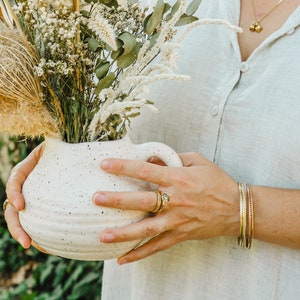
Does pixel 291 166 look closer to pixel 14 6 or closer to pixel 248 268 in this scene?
pixel 248 268

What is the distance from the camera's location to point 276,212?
125 centimetres

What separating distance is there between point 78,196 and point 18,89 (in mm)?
201

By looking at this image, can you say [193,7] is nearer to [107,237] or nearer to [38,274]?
[107,237]

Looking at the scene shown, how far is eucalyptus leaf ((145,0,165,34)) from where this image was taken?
3.60ft

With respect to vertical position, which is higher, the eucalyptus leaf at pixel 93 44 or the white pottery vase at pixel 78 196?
the eucalyptus leaf at pixel 93 44

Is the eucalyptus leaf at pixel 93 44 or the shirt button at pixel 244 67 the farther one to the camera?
the shirt button at pixel 244 67

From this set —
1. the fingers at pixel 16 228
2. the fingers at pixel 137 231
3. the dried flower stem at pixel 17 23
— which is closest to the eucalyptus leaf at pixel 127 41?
the dried flower stem at pixel 17 23

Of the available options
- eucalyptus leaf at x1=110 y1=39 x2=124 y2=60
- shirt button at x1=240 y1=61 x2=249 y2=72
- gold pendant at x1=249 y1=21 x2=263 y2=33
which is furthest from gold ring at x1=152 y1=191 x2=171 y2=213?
gold pendant at x1=249 y1=21 x2=263 y2=33

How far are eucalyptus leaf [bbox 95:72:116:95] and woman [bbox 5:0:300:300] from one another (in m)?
0.12

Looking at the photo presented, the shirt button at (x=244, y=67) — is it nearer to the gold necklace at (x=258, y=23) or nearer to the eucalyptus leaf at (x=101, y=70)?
the gold necklace at (x=258, y=23)

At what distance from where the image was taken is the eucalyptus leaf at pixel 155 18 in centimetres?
110

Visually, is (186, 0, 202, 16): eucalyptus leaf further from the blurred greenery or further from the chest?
the blurred greenery

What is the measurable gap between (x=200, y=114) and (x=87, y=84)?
13.1 inches

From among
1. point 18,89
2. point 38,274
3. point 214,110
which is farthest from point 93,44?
point 38,274
